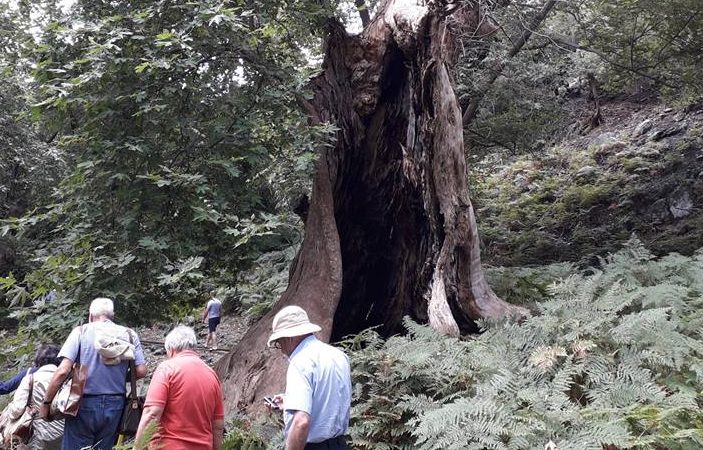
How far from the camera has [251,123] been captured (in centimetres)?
633

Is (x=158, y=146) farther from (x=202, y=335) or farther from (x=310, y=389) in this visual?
(x=202, y=335)

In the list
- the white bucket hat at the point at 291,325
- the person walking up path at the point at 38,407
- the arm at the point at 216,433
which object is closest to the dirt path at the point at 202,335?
the person walking up path at the point at 38,407

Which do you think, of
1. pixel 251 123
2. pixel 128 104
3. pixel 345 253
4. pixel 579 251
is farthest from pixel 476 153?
pixel 128 104

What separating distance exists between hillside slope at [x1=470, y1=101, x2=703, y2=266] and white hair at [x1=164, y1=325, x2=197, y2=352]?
749cm

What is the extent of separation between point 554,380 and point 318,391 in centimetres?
209

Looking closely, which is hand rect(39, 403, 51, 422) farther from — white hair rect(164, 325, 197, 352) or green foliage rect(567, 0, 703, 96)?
green foliage rect(567, 0, 703, 96)

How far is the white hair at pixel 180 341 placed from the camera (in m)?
4.05

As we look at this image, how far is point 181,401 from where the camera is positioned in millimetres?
3926

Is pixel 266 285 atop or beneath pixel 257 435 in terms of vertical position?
atop

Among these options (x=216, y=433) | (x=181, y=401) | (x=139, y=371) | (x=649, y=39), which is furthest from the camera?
(x=649, y=39)

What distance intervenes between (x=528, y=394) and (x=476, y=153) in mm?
8564

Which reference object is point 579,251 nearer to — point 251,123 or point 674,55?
point 674,55

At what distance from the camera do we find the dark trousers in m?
3.47

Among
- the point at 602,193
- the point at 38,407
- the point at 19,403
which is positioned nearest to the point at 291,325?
Result: the point at 38,407
